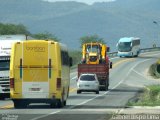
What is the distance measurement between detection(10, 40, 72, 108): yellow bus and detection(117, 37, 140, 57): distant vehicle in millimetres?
95917

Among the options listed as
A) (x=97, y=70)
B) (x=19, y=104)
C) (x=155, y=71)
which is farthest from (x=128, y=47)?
(x=19, y=104)

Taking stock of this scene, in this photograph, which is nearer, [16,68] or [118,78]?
[16,68]

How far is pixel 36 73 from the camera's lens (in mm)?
34344

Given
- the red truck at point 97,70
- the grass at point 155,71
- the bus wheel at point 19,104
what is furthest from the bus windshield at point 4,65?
the grass at point 155,71

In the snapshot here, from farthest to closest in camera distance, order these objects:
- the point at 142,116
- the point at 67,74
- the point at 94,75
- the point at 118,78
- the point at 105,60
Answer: the point at 118,78
the point at 105,60
the point at 94,75
the point at 67,74
the point at 142,116

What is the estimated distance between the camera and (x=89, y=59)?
67.9 metres

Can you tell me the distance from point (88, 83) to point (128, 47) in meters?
72.1

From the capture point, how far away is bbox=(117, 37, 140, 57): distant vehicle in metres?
131

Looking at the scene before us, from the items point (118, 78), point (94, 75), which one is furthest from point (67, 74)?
point (118, 78)

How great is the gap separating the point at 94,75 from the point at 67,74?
74.1ft

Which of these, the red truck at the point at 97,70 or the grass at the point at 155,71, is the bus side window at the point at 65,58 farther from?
the grass at the point at 155,71

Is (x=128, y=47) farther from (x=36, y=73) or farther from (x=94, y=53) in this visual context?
(x=36, y=73)

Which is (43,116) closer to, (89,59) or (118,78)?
(89,59)

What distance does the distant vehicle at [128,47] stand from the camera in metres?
131
